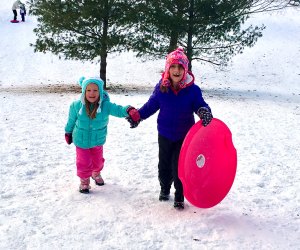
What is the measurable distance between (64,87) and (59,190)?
1191cm

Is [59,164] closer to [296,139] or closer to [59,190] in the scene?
[59,190]

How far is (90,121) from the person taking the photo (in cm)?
468

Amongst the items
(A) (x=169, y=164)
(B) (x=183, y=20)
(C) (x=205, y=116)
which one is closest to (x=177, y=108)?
(C) (x=205, y=116)

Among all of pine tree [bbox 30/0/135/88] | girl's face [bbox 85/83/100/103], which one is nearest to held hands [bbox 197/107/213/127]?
girl's face [bbox 85/83/100/103]

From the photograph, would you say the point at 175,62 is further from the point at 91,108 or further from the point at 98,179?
the point at 98,179

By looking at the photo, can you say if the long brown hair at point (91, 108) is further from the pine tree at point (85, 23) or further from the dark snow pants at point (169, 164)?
the pine tree at point (85, 23)

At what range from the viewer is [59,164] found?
19.6 ft

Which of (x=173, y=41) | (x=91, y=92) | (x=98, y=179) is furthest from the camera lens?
(x=173, y=41)

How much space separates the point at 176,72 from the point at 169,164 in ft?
3.55

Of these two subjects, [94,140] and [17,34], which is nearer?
[94,140]

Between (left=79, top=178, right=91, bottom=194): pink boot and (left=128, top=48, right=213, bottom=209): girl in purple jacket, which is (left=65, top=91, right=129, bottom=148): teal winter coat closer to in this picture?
(left=128, top=48, right=213, bottom=209): girl in purple jacket

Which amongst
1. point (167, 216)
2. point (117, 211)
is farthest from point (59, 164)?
point (167, 216)

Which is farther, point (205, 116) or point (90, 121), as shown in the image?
point (90, 121)

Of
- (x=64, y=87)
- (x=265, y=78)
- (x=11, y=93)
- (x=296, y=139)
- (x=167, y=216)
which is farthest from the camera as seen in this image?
(x=265, y=78)
